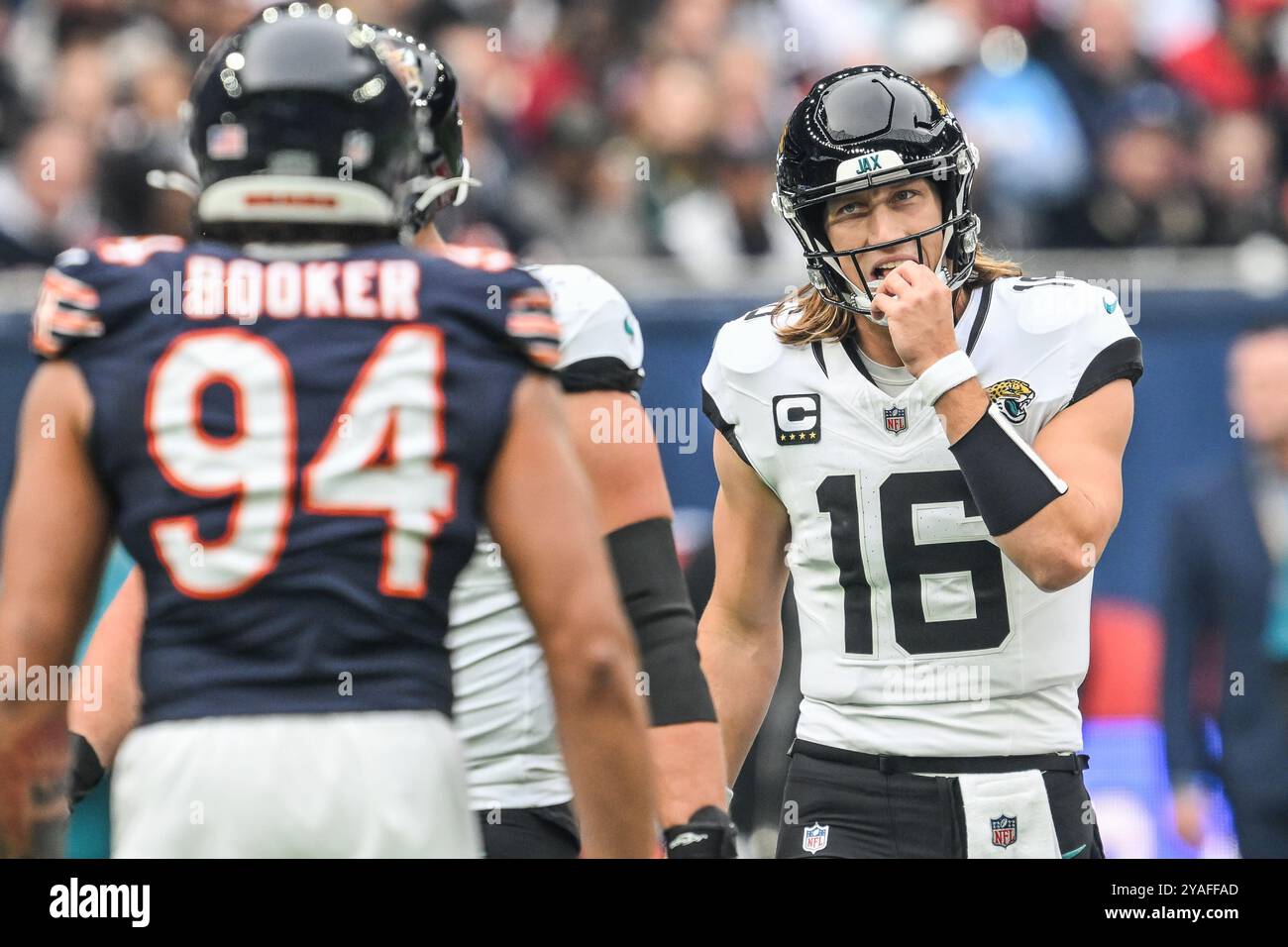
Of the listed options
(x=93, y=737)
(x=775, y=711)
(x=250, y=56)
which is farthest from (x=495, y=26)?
(x=250, y=56)

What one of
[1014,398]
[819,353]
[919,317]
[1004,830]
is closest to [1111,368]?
[1014,398]

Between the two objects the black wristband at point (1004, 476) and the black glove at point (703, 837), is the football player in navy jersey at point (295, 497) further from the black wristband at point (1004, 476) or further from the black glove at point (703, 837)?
the black wristband at point (1004, 476)

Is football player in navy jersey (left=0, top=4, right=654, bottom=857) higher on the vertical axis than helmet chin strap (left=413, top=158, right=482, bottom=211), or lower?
lower

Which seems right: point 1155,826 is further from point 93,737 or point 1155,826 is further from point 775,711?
point 93,737

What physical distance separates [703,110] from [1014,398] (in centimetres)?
489

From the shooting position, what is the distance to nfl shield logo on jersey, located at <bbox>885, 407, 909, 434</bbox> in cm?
377

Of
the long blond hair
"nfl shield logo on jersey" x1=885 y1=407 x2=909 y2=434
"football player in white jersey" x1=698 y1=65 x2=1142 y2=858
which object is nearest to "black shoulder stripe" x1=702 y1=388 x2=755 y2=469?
"football player in white jersey" x1=698 y1=65 x2=1142 y2=858

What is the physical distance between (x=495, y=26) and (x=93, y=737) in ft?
20.7

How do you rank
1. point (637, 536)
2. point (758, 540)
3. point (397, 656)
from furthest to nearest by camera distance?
point (758, 540), point (637, 536), point (397, 656)

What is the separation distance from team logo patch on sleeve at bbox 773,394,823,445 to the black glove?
86 centimetres

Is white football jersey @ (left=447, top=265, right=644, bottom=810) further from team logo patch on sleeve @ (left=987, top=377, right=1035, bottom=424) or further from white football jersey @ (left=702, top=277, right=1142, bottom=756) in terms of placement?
team logo patch on sleeve @ (left=987, top=377, right=1035, bottom=424)

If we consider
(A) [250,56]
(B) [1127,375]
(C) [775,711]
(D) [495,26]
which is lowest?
(C) [775,711]

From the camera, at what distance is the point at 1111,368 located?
3701 millimetres

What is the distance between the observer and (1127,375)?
3723mm
